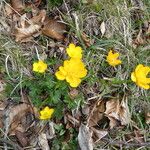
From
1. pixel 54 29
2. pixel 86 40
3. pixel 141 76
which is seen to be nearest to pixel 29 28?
pixel 54 29

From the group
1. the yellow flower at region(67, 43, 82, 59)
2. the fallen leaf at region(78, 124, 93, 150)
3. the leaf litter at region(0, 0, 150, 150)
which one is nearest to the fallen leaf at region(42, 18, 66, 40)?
the leaf litter at region(0, 0, 150, 150)

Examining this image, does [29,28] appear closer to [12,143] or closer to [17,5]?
[17,5]

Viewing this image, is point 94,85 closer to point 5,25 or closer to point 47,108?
point 47,108

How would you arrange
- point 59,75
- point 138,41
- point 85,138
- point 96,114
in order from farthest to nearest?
1. point 138,41
2. point 96,114
3. point 85,138
4. point 59,75

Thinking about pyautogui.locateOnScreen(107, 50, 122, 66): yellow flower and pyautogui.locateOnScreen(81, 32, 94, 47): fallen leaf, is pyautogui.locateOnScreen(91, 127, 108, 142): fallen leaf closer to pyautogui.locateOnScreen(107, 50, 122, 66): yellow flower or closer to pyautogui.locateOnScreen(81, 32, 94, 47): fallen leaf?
pyautogui.locateOnScreen(107, 50, 122, 66): yellow flower

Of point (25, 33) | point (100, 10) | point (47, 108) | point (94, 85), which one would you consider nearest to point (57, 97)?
point (47, 108)
